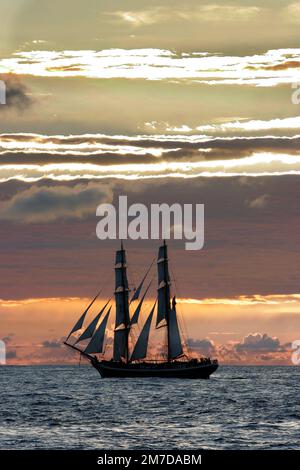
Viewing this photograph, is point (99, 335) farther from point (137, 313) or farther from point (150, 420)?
point (150, 420)

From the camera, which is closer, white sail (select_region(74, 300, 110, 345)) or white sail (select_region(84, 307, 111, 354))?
white sail (select_region(74, 300, 110, 345))

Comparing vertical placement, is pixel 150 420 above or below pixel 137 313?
below

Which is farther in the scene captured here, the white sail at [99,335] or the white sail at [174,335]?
the white sail at [99,335]

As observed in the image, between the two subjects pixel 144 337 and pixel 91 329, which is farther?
pixel 144 337

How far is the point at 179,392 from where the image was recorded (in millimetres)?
155250

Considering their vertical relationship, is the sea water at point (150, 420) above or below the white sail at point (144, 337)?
below

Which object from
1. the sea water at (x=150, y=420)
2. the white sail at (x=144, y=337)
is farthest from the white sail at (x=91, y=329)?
the sea water at (x=150, y=420)

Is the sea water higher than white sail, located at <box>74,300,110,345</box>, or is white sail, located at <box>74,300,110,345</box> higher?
white sail, located at <box>74,300,110,345</box>

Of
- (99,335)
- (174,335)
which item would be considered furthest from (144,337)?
(99,335)

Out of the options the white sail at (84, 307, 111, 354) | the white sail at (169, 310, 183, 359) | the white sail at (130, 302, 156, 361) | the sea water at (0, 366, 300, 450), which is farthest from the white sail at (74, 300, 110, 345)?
the sea water at (0, 366, 300, 450)

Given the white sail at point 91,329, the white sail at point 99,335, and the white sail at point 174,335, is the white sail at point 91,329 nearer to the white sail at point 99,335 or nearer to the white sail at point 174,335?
the white sail at point 99,335

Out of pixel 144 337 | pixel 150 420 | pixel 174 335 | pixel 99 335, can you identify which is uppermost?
pixel 99 335

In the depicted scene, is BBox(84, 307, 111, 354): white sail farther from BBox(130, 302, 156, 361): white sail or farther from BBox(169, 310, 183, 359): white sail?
BBox(169, 310, 183, 359): white sail
